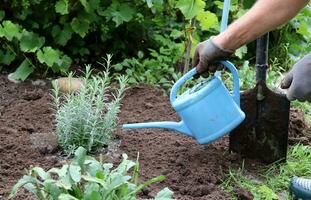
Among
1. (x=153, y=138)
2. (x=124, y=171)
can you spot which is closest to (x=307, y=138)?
(x=153, y=138)

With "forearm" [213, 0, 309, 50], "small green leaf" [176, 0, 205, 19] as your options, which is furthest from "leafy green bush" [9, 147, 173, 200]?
"small green leaf" [176, 0, 205, 19]

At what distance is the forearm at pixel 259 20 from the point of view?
111 inches

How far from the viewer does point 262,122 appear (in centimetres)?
345

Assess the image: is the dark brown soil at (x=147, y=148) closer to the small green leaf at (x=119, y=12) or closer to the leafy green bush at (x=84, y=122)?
the leafy green bush at (x=84, y=122)

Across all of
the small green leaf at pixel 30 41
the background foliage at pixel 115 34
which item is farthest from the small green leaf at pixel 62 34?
the small green leaf at pixel 30 41

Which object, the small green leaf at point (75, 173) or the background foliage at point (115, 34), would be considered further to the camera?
the background foliage at point (115, 34)

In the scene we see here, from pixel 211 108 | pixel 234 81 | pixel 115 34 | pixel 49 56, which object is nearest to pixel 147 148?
pixel 211 108

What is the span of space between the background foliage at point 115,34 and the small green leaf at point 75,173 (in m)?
1.96

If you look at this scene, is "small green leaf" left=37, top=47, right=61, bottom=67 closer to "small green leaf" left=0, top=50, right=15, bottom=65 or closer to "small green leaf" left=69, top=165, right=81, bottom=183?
"small green leaf" left=0, top=50, right=15, bottom=65

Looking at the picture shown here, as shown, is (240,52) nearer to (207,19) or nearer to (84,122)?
(207,19)

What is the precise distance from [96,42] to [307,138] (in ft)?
5.99

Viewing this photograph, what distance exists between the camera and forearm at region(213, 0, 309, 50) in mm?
2818

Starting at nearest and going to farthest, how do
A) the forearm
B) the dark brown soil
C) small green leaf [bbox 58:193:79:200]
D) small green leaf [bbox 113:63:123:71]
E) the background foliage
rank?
small green leaf [bbox 58:193:79:200], the forearm, the dark brown soil, the background foliage, small green leaf [bbox 113:63:123:71]

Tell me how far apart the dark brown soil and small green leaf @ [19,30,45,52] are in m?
0.36
